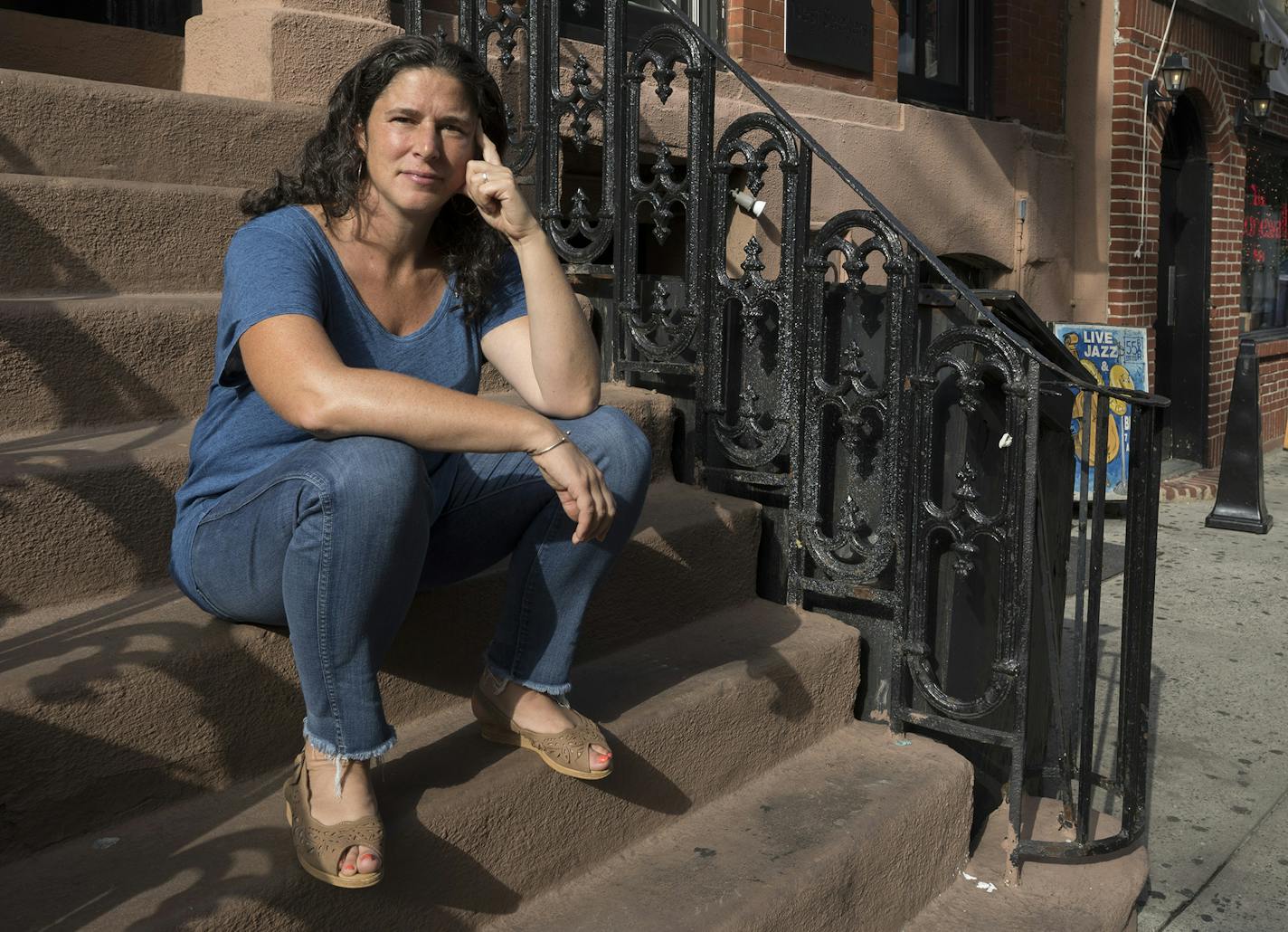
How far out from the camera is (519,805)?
7.98ft

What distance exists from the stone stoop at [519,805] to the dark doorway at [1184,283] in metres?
7.54

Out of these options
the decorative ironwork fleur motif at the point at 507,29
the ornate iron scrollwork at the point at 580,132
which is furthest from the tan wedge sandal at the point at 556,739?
the decorative ironwork fleur motif at the point at 507,29

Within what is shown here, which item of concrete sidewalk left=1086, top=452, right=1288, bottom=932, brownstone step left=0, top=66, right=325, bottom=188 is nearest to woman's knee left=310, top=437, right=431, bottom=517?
brownstone step left=0, top=66, right=325, bottom=188

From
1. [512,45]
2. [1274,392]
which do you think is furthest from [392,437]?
[1274,392]

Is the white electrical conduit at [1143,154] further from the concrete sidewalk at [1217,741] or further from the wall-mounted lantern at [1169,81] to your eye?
the concrete sidewalk at [1217,741]

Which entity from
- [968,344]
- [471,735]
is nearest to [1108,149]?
[968,344]

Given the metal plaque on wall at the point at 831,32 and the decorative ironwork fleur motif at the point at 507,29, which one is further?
the metal plaque on wall at the point at 831,32

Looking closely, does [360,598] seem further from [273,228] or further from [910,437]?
[910,437]

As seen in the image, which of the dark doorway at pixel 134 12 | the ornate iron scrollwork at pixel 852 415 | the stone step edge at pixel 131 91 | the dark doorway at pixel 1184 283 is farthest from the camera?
the dark doorway at pixel 1184 283

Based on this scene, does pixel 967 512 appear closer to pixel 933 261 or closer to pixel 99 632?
pixel 933 261

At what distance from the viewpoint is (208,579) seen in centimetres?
227

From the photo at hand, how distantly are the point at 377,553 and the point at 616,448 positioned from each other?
597 mm

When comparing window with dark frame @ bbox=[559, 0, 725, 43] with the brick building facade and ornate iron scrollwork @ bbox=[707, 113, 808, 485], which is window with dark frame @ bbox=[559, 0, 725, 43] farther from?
the brick building facade

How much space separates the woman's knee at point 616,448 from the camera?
8.08 feet
